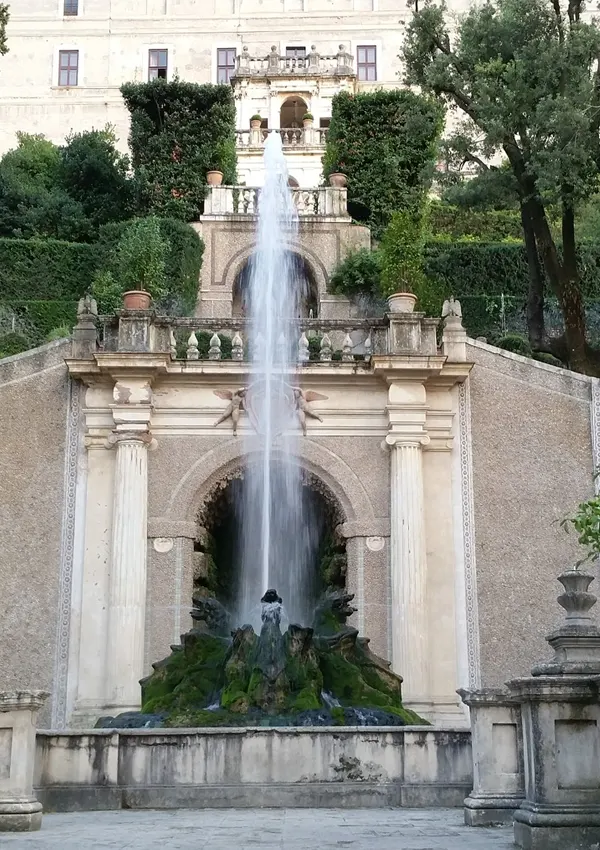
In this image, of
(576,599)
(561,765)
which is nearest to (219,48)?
(576,599)

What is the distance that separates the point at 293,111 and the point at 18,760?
36.8m

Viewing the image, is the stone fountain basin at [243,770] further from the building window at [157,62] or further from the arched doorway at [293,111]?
the building window at [157,62]

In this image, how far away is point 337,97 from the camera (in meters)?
29.8

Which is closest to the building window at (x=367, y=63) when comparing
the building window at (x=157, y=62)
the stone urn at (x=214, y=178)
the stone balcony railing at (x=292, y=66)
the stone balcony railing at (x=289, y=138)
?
the stone balcony railing at (x=292, y=66)

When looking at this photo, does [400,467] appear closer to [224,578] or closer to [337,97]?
[224,578]

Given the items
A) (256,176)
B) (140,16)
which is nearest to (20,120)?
(140,16)

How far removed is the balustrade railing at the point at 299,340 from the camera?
14.8 meters

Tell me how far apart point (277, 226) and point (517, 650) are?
1296cm

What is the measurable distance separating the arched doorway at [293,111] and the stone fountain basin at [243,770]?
35.3m

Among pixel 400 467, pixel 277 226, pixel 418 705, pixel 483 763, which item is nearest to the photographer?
pixel 483 763

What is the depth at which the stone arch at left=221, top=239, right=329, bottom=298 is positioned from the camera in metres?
24.2

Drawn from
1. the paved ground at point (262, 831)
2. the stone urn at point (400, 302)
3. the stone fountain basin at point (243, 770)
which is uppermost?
the stone urn at point (400, 302)

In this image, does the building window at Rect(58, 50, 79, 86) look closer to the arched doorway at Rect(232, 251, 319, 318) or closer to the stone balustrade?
the stone balustrade

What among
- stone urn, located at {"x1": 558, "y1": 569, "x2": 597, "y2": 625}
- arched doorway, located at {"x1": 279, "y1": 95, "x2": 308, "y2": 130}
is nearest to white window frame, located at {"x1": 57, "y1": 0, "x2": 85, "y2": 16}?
arched doorway, located at {"x1": 279, "y1": 95, "x2": 308, "y2": 130}
